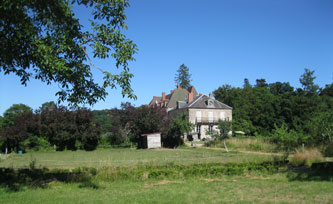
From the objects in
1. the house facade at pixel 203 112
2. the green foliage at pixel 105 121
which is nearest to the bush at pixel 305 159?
the green foliage at pixel 105 121

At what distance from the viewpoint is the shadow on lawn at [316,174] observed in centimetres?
997

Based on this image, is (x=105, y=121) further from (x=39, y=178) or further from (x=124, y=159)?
(x=39, y=178)

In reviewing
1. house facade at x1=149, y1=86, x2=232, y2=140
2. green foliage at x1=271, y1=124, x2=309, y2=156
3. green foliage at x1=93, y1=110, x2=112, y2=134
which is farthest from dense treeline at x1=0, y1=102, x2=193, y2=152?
green foliage at x1=271, y1=124, x2=309, y2=156

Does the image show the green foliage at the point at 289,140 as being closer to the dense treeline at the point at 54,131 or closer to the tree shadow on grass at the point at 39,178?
the tree shadow on grass at the point at 39,178

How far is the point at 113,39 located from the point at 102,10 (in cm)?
96

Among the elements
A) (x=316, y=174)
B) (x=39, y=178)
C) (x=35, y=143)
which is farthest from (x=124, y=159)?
(x=35, y=143)

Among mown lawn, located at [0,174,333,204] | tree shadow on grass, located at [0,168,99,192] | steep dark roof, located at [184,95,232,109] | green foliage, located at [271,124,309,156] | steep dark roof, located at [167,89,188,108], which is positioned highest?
steep dark roof, located at [167,89,188,108]

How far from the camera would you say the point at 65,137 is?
34.2 m

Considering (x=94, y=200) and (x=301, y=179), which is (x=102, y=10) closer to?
(x=94, y=200)

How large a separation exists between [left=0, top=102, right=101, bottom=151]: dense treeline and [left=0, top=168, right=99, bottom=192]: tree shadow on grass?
24186 mm

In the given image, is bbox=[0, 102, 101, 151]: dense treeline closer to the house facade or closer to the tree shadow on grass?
the house facade

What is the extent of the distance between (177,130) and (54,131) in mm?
15285

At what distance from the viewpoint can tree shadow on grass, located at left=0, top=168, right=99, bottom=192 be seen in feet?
30.2

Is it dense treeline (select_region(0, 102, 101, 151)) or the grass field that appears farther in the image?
dense treeline (select_region(0, 102, 101, 151))
